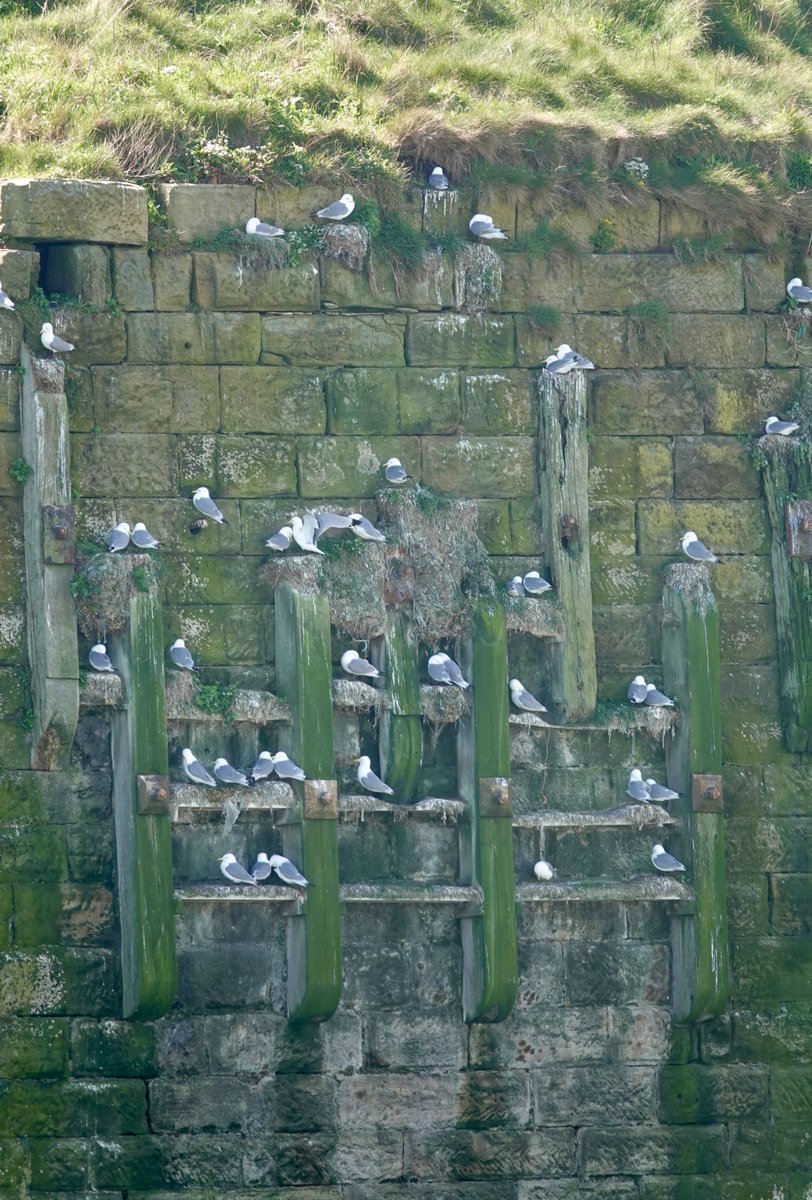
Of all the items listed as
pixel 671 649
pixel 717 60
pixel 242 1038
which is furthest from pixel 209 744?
pixel 717 60

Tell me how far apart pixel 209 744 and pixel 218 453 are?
1843mm

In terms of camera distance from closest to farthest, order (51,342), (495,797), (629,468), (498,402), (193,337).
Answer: (51,342) → (495,797) → (193,337) → (498,402) → (629,468)

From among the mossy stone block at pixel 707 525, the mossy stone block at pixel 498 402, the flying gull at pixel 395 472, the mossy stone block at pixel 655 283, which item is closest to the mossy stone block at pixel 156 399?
the flying gull at pixel 395 472

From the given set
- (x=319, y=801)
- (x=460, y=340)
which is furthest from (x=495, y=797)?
(x=460, y=340)

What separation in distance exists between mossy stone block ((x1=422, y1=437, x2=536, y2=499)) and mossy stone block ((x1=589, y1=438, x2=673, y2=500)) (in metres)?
0.45

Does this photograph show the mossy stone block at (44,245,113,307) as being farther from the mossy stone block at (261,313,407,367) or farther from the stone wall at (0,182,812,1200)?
the mossy stone block at (261,313,407,367)

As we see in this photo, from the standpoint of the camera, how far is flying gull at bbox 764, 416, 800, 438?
1569 centimetres

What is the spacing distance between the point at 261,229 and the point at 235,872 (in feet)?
13.3

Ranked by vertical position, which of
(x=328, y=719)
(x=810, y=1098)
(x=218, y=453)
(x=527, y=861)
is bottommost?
(x=810, y=1098)

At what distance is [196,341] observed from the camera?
15055mm

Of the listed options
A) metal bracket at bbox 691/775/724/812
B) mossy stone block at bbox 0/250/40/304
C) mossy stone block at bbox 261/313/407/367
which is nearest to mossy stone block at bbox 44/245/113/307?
mossy stone block at bbox 0/250/40/304

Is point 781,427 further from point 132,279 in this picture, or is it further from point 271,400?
point 132,279

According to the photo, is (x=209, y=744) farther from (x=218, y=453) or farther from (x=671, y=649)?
(x=671, y=649)

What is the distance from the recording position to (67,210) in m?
14.8
